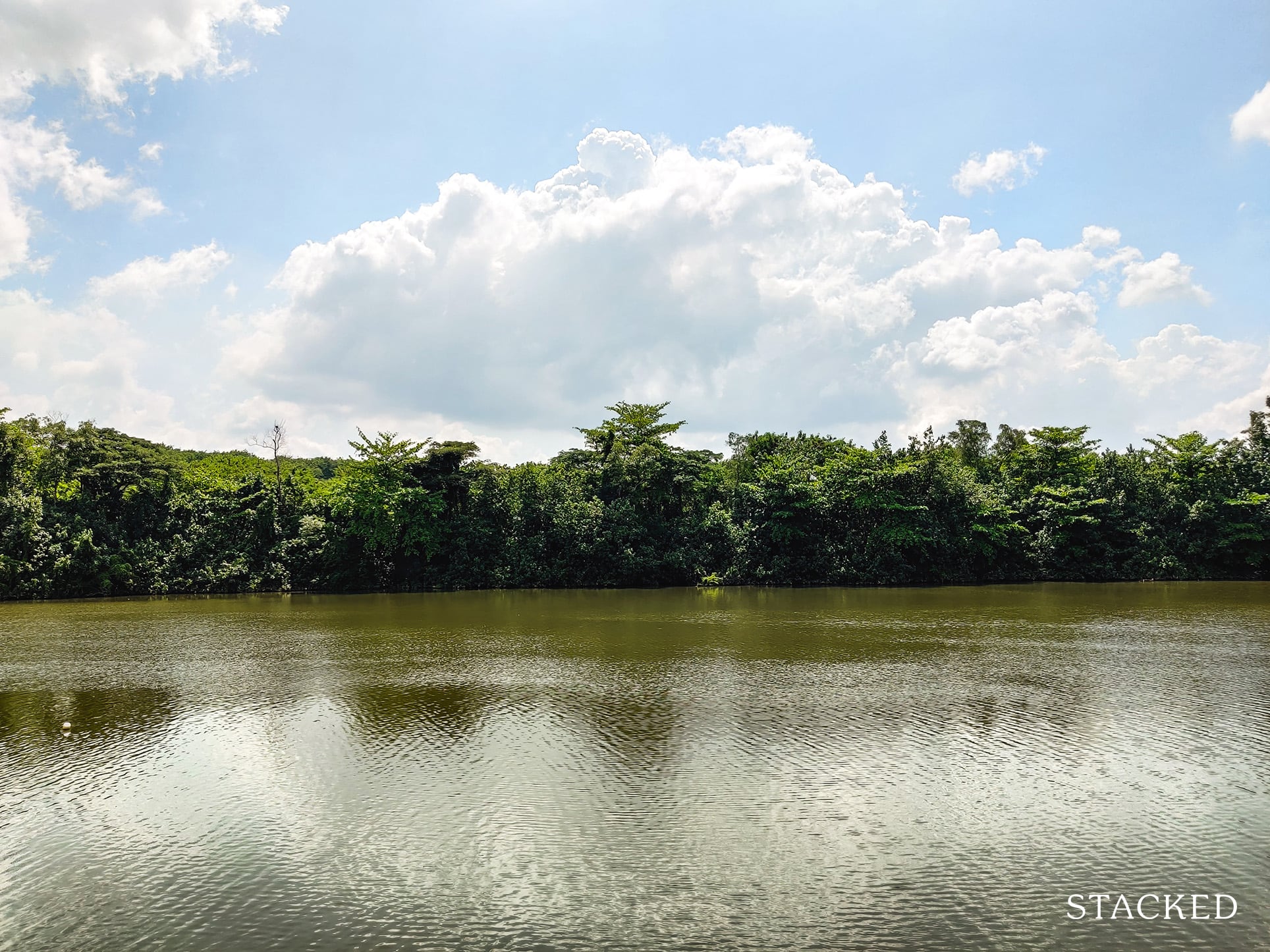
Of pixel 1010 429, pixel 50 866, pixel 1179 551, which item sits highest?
pixel 1010 429

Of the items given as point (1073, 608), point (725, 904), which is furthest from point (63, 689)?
point (1073, 608)

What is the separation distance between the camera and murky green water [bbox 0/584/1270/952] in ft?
19.3

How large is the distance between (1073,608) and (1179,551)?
17614 mm

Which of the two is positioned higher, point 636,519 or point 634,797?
point 636,519

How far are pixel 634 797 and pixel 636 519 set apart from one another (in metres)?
30.0

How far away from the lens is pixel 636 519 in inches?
1511

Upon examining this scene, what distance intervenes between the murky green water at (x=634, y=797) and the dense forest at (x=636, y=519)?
1870 centimetres

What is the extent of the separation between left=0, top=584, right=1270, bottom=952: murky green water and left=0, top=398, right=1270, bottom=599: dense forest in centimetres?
1870

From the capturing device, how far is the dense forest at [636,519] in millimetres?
35688

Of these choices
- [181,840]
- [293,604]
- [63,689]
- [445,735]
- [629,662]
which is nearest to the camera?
[181,840]

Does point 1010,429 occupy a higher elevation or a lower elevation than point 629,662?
higher

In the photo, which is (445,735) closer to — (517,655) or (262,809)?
(262,809)

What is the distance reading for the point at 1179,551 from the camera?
124 feet

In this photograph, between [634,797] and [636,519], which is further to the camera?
[636,519]
